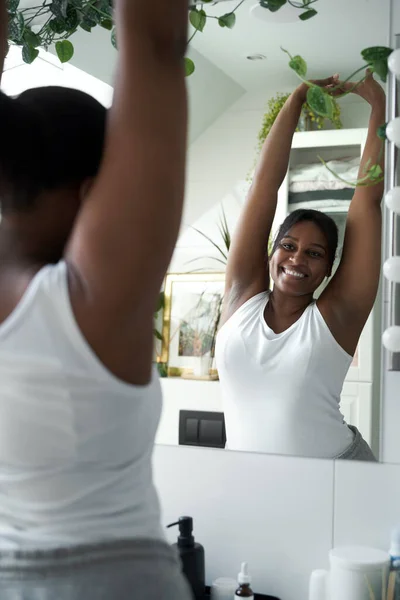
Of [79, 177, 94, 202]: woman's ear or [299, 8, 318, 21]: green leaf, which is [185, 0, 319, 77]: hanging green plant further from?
[79, 177, 94, 202]: woman's ear

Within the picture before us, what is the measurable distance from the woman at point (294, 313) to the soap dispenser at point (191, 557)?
0.58ft

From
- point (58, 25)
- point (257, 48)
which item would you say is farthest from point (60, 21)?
point (257, 48)

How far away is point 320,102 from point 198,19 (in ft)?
0.96

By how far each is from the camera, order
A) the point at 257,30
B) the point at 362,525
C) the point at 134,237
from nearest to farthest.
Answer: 1. the point at 134,237
2. the point at 362,525
3. the point at 257,30

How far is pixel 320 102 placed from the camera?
1.34m

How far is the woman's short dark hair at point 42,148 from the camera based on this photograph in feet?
1.81

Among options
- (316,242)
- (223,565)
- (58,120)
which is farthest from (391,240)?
(58,120)

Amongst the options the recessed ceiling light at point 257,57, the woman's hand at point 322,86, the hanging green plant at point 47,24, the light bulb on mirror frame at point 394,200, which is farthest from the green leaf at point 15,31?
the light bulb on mirror frame at point 394,200

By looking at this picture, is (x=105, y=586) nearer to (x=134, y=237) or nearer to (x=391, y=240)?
(x=134, y=237)

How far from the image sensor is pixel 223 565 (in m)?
1.38

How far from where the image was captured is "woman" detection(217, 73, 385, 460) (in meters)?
1.31

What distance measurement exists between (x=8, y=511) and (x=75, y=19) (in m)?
1.18

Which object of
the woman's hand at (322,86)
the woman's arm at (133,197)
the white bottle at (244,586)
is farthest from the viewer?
the woman's hand at (322,86)

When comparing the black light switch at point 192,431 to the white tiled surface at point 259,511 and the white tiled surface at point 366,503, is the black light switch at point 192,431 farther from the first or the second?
the white tiled surface at point 366,503
